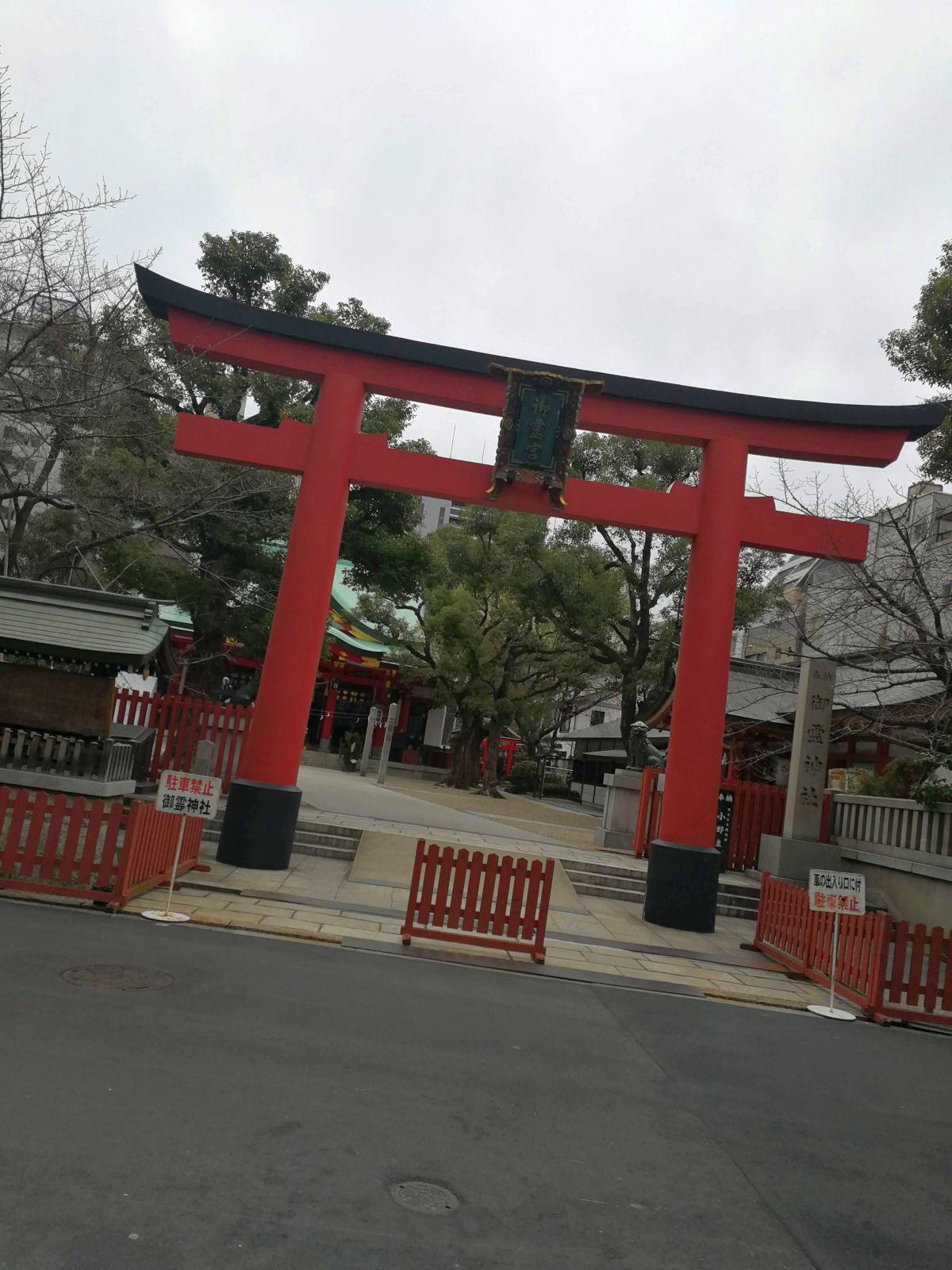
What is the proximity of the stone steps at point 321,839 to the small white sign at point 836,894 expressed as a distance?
6.34 m

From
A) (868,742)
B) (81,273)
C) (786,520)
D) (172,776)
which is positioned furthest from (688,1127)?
(868,742)

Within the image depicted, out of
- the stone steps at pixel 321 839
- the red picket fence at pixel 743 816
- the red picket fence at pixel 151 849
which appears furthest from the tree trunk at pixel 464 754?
the red picket fence at pixel 151 849

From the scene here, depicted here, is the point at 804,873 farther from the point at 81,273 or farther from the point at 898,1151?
the point at 81,273

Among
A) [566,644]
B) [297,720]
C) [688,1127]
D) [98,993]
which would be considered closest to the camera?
[688,1127]

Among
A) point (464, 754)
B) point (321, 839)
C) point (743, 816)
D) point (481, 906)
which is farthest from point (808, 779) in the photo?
point (464, 754)

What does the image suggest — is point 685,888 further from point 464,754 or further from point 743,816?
point 464,754

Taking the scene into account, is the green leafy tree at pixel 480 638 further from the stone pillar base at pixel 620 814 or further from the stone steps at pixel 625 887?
the stone steps at pixel 625 887

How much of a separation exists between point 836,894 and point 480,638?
19.3 m

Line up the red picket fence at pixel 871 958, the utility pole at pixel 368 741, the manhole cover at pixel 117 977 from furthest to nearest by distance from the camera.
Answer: the utility pole at pixel 368 741
the red picket fence at pixel 871 958
the manhole cover at pixel 117 977

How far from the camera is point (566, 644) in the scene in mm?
28984

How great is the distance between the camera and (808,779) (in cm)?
1423

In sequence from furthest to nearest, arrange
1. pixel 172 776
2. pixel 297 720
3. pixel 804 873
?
pixel 804 873 < pixel 297 720 < pixel 172 776

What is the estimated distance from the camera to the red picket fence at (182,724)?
14.6 metres

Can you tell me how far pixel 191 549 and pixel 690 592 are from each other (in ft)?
33.6
